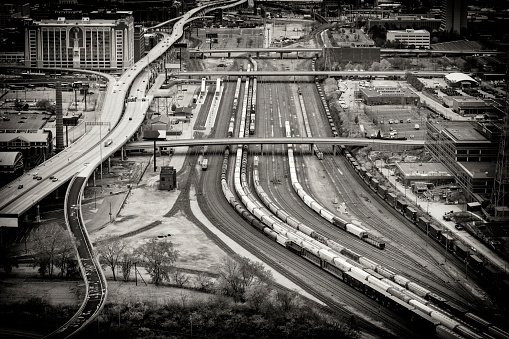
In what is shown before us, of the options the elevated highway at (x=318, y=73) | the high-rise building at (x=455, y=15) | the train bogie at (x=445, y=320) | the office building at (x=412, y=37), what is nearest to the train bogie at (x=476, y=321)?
the train bogie at (x=445, y=320)

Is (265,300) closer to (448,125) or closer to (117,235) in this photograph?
(117,235)

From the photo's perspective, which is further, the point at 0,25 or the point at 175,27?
the point at 175,27

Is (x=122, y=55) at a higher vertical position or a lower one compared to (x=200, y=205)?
higher

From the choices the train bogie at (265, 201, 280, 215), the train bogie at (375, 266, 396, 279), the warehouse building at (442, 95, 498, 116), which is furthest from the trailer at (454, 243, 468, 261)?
the warehouse building at (442, 95, 498, 116)

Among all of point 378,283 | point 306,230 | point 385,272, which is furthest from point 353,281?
point 306,230

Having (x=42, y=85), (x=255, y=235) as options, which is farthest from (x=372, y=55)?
(x=255, y=235)
